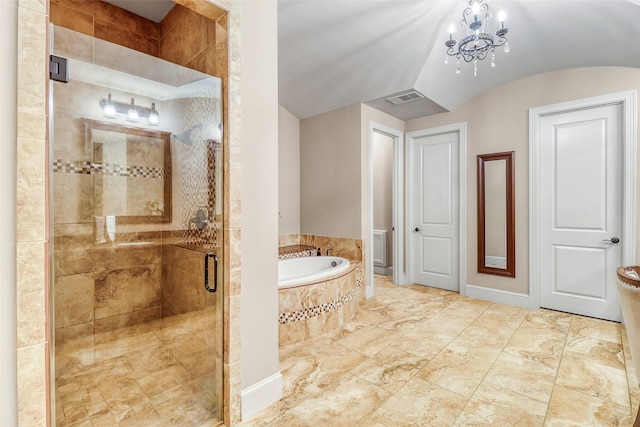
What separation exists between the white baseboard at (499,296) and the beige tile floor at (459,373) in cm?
29

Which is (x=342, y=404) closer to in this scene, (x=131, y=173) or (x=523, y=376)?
(x=523, y=376)

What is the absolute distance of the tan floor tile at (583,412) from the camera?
1.66 meters

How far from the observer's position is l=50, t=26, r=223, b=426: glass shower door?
68.1 inches

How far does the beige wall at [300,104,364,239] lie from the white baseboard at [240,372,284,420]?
7.56 ft

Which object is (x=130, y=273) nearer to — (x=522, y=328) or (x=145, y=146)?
(x=145, y=146)

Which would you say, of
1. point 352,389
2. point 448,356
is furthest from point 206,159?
point 448,356

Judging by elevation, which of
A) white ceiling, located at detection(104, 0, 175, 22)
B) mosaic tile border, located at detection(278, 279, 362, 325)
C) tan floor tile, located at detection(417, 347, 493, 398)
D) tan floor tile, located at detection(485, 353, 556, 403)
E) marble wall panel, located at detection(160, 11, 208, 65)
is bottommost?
tan floor tile, located at detection(485, 353, 556, 403)

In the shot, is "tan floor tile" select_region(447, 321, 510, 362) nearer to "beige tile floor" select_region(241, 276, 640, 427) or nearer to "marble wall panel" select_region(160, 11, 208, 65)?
"beige tile floor" select_region(241, 276, 640, 427)

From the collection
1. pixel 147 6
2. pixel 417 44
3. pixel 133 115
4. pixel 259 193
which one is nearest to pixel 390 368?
pixel 259 193

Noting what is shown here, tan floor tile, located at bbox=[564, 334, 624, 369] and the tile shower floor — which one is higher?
the tile shower floor

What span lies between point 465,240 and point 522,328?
1.32 m

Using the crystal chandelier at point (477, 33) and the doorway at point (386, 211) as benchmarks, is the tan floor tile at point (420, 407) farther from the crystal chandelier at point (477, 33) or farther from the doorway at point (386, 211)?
the doorway at point (386, 211)

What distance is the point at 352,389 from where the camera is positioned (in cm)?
197

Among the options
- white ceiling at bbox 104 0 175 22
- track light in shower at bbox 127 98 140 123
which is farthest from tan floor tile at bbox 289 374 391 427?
white ceiling at bbox 104 0 175 22
